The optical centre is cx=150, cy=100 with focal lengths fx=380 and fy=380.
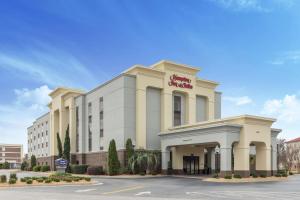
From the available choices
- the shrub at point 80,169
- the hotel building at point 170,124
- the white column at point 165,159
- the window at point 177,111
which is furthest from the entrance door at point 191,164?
the shrub at point 80,169

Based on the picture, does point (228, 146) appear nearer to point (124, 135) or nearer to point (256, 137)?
point (256, 137)

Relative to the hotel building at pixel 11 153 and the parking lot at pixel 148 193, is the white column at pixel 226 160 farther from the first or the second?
the hotel building at pixel 11 153

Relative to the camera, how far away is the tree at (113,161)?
49500 mm

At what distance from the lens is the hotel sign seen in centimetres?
5656

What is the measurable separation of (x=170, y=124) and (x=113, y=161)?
35.5ft

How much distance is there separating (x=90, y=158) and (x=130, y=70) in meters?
16.7

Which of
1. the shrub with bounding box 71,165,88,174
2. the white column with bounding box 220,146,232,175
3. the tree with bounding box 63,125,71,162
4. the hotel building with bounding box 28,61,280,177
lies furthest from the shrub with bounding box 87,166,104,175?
the white column with bounding box 220,146,232,175

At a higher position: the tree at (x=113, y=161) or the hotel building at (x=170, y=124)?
the hotel building at (x=170, y=124)

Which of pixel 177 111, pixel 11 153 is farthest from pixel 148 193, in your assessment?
pixel 11 153

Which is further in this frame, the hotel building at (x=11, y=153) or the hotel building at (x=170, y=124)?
the hotel building at (x=11, y=153)

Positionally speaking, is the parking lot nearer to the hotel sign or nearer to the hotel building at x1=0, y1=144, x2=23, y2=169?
the hotel sign

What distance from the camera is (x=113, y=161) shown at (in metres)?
49.8

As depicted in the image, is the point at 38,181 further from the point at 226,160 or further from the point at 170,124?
the point at 170,124

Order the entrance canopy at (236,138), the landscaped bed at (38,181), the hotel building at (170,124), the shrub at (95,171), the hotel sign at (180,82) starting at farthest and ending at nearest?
the hotel sign at (180,82), the shrub at (95,171), the hotel building at (170,124), the entrance canopy at (236,138), the landscaped bed at (38,181)
